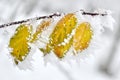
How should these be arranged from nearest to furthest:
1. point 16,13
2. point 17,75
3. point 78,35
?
point 78,35 → point 17,75 → point 16,13

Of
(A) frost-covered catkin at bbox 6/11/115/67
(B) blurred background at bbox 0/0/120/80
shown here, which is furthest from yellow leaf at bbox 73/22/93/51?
(B) blurred background at bbox 0/0/120/80

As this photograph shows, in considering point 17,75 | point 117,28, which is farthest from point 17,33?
point 117,28

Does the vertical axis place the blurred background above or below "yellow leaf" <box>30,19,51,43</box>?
above

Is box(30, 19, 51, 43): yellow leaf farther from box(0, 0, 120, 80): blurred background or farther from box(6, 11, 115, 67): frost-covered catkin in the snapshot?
box(0, 0, 120, 80): blurred background

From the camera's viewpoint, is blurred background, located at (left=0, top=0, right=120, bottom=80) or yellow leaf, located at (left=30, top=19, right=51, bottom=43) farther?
blurred background, located at (left=0, top=0, right=120, bottom=80)

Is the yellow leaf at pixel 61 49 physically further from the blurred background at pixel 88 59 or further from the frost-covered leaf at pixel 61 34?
the blurred background at pixel 88 59

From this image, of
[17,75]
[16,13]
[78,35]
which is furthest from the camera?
[16,13]

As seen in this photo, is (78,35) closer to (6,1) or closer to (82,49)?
(82,49)

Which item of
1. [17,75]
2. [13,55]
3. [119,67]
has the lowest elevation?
[13,55]
